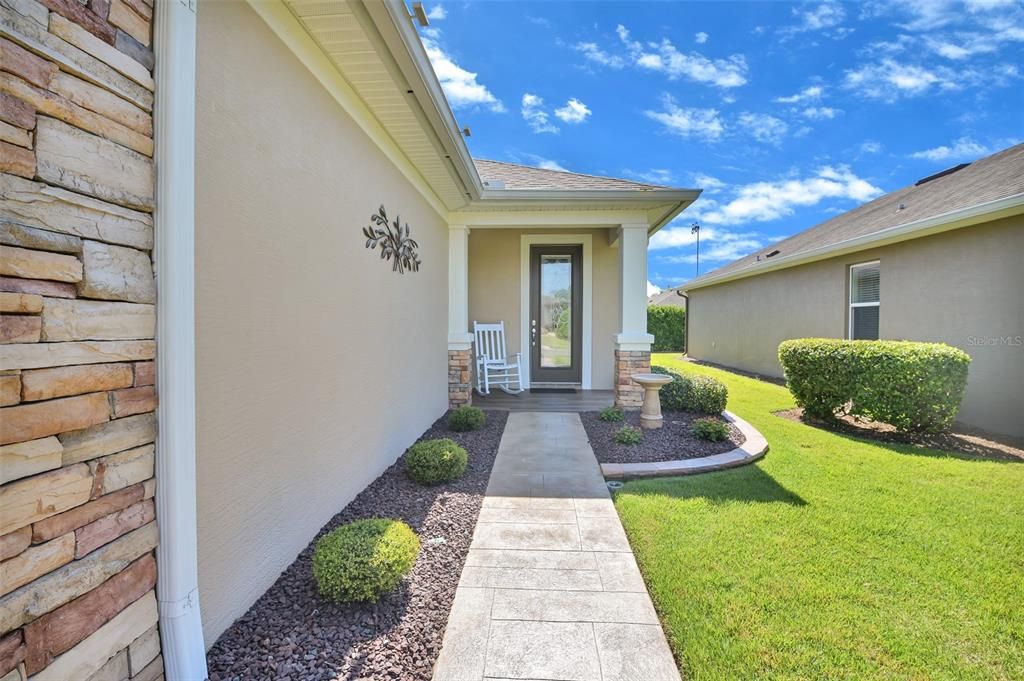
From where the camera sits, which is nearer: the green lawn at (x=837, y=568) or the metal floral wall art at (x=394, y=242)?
the green lawn at (x=837, y=568)

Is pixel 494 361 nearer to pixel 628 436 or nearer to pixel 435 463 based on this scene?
pixel 628 436

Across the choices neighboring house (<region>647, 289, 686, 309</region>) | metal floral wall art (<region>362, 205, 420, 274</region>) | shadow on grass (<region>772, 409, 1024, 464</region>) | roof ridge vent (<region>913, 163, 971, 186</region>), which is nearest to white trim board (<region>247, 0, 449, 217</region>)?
metal floral wall art (<region>362, 205, 420, 274</region>)

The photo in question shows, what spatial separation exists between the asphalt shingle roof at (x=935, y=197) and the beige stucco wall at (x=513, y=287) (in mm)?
4393

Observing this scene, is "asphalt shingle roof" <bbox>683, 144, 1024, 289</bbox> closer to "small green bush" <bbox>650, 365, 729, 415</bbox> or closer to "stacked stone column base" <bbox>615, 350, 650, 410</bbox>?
"small green bush" <bbox>650, 365, 729, 415</bbox>

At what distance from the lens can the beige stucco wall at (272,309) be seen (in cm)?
174

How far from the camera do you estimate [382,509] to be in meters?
3.01

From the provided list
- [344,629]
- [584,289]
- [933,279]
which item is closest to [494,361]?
[584,289]

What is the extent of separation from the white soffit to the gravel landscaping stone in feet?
10.7

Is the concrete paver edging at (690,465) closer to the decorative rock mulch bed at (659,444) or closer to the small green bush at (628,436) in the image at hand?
the decorative rock mulch bed at (659,444)

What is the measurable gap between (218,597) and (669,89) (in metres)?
11.1

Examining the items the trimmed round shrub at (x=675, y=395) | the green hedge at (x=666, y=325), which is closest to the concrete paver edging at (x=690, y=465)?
the trimmed round shrub at (x=675, y=395)

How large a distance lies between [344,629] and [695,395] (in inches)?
188

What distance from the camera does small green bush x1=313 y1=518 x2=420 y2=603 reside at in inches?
74.8

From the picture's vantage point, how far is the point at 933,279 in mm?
5988
